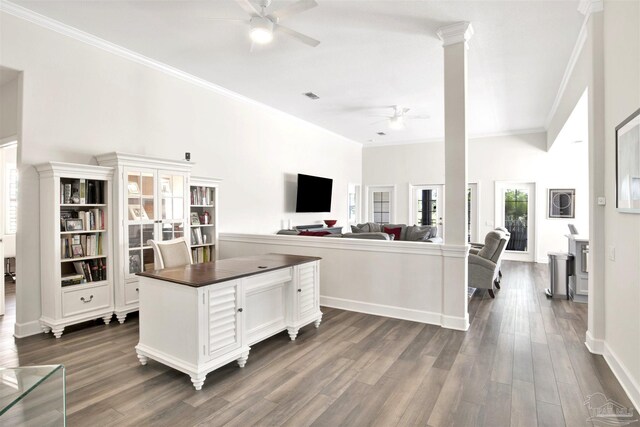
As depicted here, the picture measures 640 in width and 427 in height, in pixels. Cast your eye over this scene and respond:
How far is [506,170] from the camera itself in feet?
28.6

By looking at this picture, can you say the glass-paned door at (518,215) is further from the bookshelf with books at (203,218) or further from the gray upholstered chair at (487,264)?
the bookshelf with books at (203,218)

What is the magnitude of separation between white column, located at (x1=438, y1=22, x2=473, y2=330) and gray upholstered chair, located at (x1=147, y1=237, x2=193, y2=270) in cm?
280

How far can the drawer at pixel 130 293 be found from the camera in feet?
13.3

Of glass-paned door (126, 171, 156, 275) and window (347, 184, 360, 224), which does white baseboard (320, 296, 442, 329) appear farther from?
window (347, 184, 360, 224)

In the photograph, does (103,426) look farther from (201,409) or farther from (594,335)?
(594,335)

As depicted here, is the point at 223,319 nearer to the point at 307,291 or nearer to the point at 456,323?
the point at 307,291

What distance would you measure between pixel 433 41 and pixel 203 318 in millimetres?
3840

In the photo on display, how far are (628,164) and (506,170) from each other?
22.0 feet

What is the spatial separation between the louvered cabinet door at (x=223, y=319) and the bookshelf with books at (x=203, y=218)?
2.42 m

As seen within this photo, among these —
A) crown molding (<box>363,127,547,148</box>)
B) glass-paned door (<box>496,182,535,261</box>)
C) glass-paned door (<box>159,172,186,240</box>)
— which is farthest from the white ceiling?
glass-paned door (<box>496,182,535,261</box>)

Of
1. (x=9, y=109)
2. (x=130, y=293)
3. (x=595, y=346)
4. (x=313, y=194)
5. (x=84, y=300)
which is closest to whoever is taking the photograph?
(x=595, y=346)

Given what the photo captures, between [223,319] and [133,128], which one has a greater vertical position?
[133,128]

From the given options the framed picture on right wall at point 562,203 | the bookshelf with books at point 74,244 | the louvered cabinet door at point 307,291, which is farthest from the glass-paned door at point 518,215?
the bookshelf with books at point 74,244

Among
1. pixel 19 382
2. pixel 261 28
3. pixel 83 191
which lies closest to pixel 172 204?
pixel 83 191
